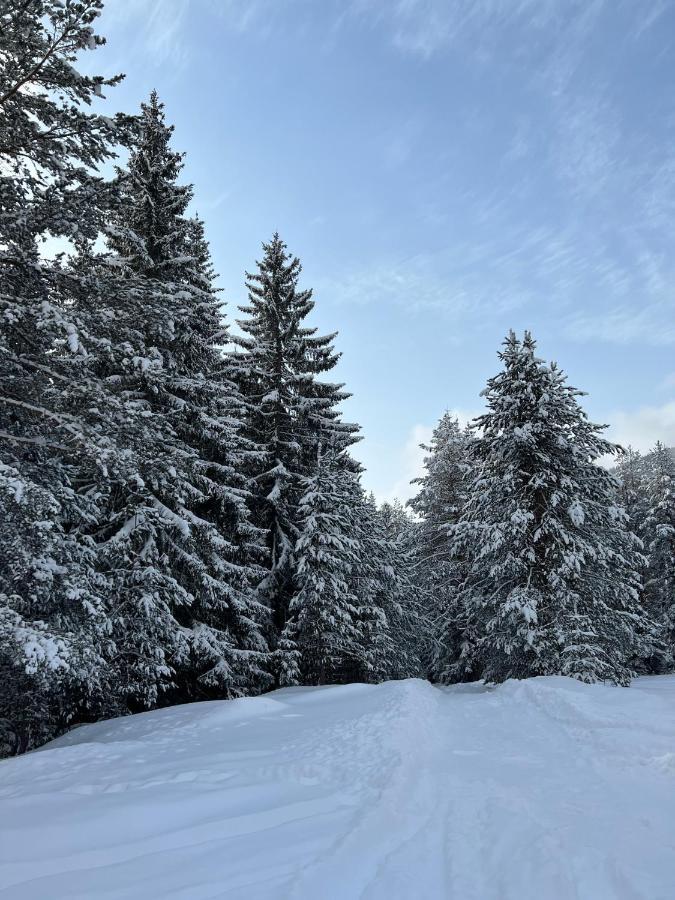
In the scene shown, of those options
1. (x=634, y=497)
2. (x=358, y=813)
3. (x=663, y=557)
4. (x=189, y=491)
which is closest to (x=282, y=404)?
(x=189, y=491)

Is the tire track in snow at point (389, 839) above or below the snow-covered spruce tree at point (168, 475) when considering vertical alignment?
below

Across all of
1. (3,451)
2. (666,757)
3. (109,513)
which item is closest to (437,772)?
(666,757)

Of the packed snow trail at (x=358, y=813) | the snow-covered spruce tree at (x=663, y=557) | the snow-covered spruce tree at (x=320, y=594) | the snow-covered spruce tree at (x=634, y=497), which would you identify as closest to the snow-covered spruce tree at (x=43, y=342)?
the packed snow trail at (x=358, y=813)

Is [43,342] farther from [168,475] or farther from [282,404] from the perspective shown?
[282,404]

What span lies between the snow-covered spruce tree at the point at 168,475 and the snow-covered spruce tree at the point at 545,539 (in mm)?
6997

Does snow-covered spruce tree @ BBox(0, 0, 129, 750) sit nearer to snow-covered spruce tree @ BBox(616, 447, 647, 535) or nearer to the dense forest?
the dense forest

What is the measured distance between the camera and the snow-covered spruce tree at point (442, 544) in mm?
22281

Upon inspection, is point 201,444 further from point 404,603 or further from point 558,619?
point 404,603

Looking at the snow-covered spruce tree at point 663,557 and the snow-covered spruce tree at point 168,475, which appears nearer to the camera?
the snow-covered spruce tree at point 168,475

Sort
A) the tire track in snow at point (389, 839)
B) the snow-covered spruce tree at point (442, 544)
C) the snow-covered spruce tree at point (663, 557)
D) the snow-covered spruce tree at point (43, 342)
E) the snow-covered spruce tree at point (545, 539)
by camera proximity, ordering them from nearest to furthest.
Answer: the tire track in snow at point (389, 839) → the snow-covered spruce tree at point (43, 342) → the snow-covered spruce tree at point (545, 539) → the snow-covered spruce tree at point (442, 544) → the snow-covered spruce tree at point (663, 557)

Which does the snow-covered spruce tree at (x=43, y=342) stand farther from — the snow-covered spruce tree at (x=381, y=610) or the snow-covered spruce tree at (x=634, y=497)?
the snow-covered spruce tree at (x=634, y=497)

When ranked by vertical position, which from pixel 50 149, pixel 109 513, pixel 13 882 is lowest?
pixel 13 882

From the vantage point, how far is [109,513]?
40.2 ft

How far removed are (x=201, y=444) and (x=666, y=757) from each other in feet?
41.4
